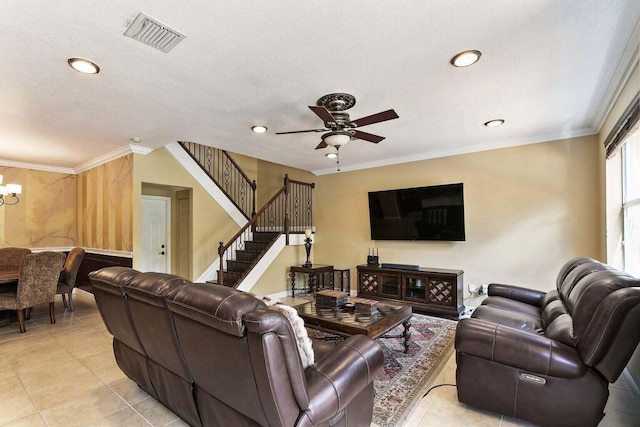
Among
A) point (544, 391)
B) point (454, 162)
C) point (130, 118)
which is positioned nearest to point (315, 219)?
point (454, 162)

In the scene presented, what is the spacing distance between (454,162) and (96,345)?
5.49 metres

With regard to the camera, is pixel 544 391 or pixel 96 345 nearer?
pixel 544 391

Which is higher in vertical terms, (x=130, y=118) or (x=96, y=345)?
(x=130, y=118)

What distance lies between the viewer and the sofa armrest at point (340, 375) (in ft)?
4.72

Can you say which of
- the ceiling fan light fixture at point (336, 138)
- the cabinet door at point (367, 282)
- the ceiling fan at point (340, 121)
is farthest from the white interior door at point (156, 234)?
the ceiling fan light fixture at point (336, 138)

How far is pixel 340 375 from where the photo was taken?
5.19 ft

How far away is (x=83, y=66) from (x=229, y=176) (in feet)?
14.6

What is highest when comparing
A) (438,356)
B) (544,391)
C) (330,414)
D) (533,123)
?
(533,123)

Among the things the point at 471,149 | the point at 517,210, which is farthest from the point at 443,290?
the point at 471,149

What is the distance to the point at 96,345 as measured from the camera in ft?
11.4

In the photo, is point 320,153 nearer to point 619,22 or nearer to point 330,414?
point 619,22

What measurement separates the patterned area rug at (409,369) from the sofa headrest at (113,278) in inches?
76.3

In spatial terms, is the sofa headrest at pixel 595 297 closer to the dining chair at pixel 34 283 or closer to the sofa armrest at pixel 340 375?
the sofa armrest at pixel 340 375

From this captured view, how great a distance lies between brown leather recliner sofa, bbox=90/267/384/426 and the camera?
51.2 inches
